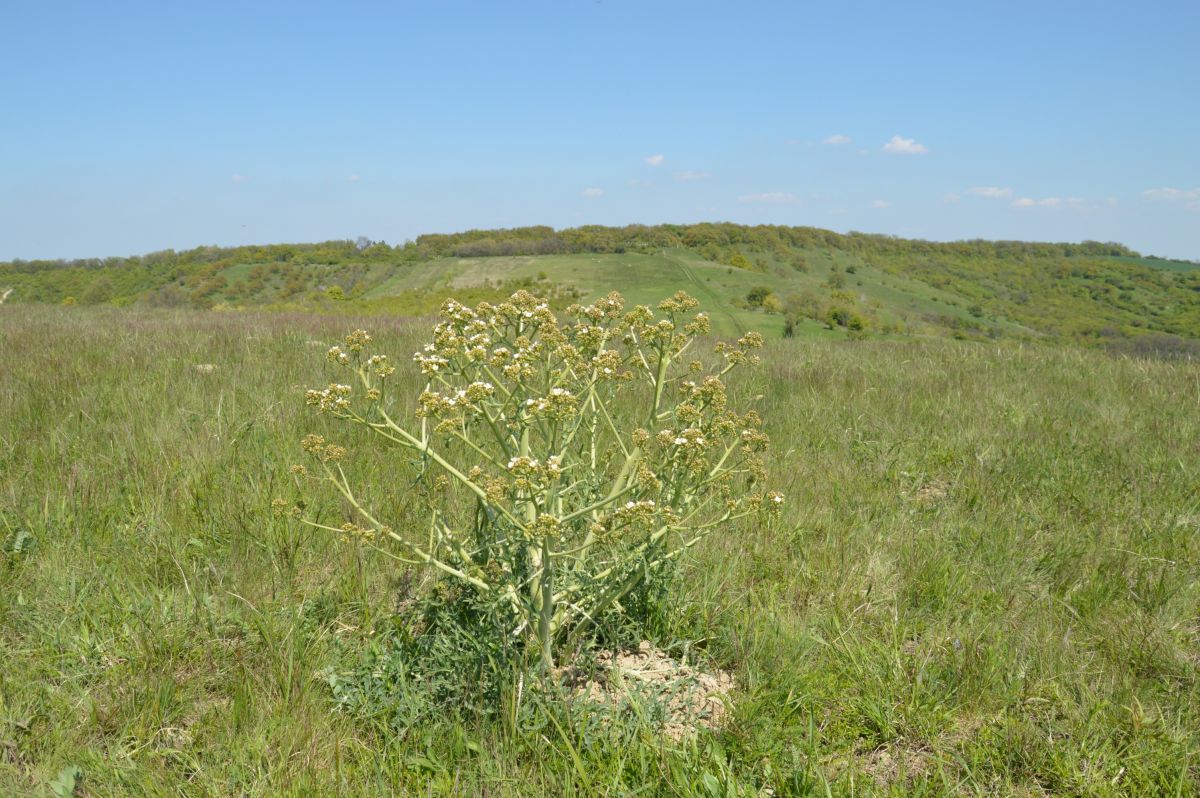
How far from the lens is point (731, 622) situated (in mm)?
2740

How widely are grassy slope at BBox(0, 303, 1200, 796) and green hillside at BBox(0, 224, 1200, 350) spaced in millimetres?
12220

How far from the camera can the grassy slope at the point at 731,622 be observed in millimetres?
2076

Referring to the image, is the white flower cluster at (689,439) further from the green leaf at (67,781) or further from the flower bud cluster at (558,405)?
the green leaf at (67,781)

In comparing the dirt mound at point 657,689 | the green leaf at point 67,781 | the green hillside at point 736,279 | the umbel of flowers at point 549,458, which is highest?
the green hillside at point 736,279

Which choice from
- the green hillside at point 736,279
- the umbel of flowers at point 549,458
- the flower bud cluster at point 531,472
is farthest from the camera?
the green hillside at point 736,279

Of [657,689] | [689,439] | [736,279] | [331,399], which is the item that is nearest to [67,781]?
[331,399]

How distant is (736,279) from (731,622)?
26375 millimetres

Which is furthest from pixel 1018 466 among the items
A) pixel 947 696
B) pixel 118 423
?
pixel 118 423

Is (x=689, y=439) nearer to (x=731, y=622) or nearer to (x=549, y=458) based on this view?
(x=549, y=458)

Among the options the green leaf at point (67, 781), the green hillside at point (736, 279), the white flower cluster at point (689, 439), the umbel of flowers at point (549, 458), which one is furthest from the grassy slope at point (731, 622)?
the green hillside at point (736, 279)

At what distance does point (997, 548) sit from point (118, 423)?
555 cm

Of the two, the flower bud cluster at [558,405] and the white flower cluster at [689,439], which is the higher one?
the flower bud cluster at [558,405]

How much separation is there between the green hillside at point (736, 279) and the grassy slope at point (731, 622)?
12.2 metres

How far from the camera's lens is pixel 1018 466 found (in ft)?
16.2
